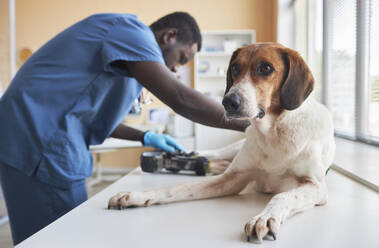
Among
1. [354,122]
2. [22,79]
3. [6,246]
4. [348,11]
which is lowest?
[6,246]

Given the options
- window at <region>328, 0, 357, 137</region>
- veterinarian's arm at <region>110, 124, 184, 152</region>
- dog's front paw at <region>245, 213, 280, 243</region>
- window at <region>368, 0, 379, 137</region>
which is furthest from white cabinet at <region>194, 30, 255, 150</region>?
dog's front paw at <region>245, 213, 280, 243</region>

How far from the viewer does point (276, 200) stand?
2.37 ft

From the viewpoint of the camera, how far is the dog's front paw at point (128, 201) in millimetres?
800

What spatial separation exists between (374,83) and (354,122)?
14.1 inches

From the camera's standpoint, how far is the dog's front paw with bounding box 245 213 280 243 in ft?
1.98

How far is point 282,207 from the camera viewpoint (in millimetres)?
695

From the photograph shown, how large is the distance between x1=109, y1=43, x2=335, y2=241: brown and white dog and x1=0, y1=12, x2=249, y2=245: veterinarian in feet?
0.81

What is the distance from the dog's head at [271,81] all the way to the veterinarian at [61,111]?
0.87ft

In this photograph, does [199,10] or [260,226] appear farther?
[199,10]

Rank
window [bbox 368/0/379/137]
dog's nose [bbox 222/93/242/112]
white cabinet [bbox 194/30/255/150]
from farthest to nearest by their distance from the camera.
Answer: white cabinet [bbox 194/30/255/150] → window [bbox 368/0/379/137] → dog's nose [bbox 222/93/242/112]

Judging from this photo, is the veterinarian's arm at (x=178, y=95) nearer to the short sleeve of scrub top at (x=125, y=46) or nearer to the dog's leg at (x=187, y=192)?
the short sleeve of scrub top at (x=125, y=46)

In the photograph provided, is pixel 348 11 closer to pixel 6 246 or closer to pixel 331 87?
pixel 331 87

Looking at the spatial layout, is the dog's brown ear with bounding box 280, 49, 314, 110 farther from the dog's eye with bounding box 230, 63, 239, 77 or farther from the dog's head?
the dog's eye with bounding box 230, 63, 239, 77

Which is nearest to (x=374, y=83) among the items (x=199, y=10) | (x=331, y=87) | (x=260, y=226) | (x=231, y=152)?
(x=331, y=87)
